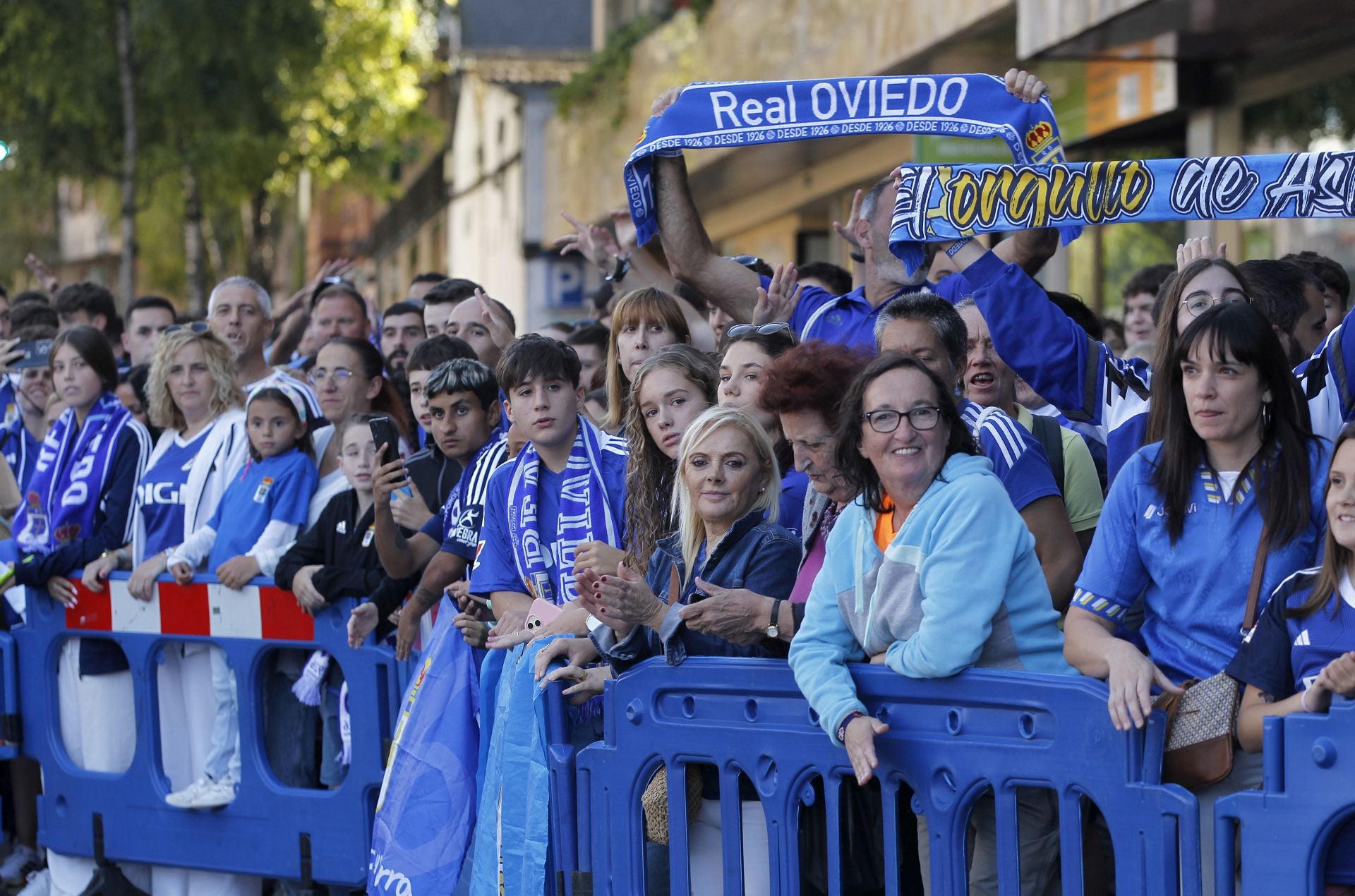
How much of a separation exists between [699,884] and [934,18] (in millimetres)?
8633

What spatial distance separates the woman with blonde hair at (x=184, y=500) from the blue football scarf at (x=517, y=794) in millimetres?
2024

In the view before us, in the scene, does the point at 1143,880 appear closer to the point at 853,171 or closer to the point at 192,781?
the point at 192,781

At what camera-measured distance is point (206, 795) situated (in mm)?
6391

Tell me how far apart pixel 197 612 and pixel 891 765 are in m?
3.61

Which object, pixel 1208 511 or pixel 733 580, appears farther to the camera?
pixel 733 580

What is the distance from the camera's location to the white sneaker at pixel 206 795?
6.36 m

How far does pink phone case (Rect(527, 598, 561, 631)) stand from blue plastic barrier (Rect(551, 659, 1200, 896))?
45 cm

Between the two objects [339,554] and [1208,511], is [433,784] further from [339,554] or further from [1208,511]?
[1208,511]

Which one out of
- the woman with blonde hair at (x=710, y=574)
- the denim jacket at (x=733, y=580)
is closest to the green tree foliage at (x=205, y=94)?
the woman with blonde hair at (x=710, y=574)

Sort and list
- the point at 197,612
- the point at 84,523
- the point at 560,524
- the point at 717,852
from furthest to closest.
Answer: the point at 84,523, the point at 197,612, the point at 560,524, the point at 717,852

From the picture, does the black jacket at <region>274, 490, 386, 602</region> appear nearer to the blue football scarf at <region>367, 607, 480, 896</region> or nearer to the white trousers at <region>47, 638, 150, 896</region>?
the blue football scarf at <region>367, 607, 480, 896</region>

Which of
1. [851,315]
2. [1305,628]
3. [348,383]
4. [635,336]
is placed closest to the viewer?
[1305,628]

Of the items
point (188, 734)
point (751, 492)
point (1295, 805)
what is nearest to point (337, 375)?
point (188, 734)

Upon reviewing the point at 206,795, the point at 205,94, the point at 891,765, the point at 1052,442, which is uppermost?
the point at 205,94
